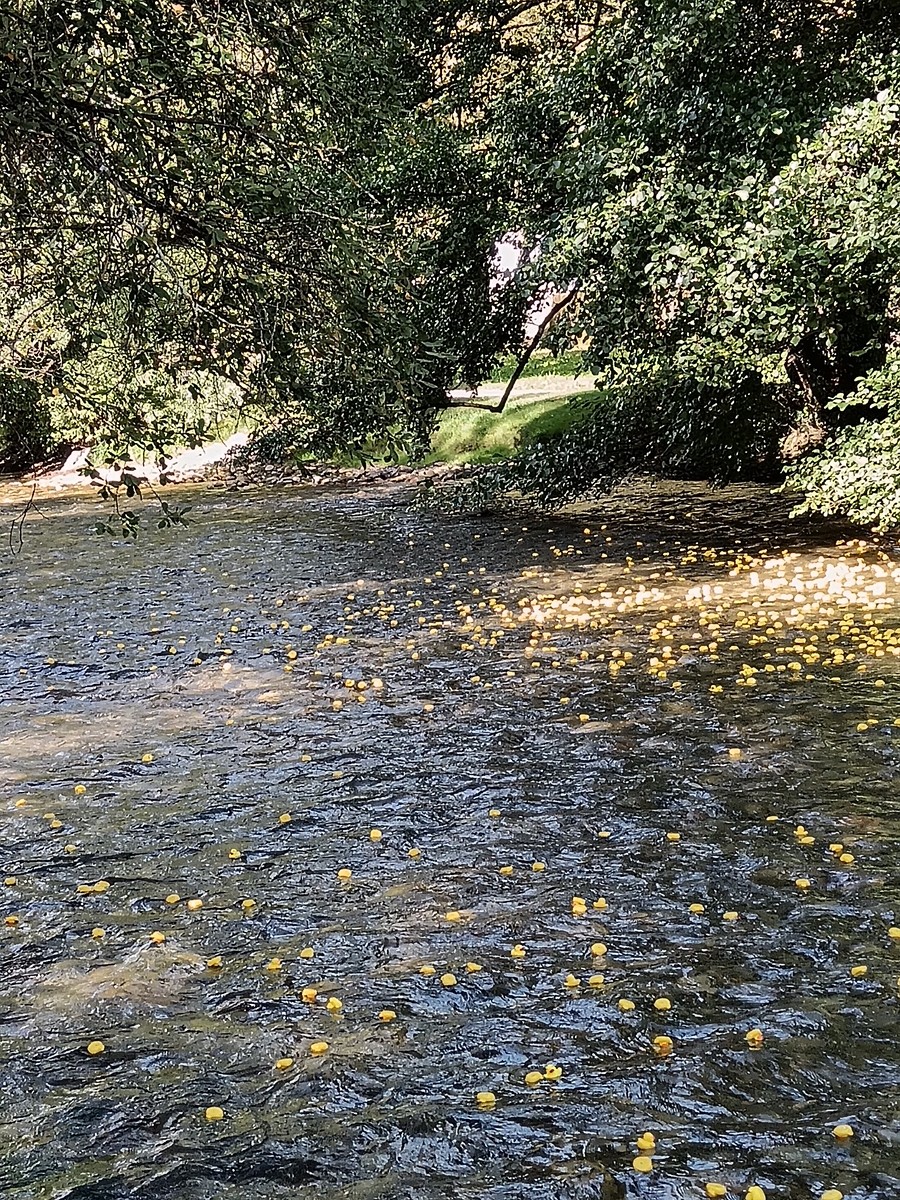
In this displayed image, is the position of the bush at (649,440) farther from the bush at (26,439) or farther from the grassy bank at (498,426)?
the bush at (26,439)

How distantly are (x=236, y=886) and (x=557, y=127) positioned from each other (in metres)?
13.0

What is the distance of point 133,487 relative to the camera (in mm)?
5836

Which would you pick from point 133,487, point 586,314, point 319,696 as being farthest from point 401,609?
point 133,487

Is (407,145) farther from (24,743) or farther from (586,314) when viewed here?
(24,743)

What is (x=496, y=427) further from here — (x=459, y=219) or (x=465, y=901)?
(x=465, y=901)

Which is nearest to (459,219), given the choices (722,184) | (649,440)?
(722,184)

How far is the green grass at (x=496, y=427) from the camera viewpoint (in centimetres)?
2559

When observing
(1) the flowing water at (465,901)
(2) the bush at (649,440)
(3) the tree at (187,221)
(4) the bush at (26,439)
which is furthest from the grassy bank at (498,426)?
(3) the tree at (187,221)

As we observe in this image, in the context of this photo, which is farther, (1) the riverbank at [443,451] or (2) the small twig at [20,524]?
(1) the riverbank at [443,451]

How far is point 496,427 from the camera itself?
88.3 feet

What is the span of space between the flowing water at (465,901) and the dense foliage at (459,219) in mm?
2754

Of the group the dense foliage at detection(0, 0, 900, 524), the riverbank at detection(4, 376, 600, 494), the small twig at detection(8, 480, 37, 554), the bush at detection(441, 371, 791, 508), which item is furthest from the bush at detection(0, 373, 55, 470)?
the dense foliage at detection(0, 0, 900, 524)

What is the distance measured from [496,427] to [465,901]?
20.6 m

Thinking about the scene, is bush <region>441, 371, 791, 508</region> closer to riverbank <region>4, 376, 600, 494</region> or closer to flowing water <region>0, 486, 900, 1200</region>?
riverbank <region>4, 376, 600, 494</region>
